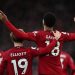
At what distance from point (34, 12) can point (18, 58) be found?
969cm

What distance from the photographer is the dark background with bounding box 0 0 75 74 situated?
57.3ft

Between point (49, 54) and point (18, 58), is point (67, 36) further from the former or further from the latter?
point (18, 58)

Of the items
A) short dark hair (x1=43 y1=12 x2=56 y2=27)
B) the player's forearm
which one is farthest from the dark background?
the player's forearm

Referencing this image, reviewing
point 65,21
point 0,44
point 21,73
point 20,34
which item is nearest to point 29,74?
point 21,73

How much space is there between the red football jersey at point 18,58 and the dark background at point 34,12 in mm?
8450

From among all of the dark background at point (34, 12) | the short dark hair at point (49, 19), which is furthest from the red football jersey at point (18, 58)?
the dark background at point (34, 12)

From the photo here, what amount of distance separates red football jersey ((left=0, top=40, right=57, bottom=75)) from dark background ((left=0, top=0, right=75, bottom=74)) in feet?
27.7

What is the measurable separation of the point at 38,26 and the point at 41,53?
28.6 feet

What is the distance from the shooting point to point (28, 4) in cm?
1872

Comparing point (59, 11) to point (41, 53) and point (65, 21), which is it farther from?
point (41, 53)

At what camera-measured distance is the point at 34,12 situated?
60.0 feet

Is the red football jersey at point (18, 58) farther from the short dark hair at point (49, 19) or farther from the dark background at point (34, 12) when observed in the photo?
the dark background at point (34, 12)

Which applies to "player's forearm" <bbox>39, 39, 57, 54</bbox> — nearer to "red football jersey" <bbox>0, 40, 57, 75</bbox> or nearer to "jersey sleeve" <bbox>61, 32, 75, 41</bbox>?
"red football jersey" <bbox>0, 40, 57, 75</bbox>

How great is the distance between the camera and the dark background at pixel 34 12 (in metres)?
17.5
